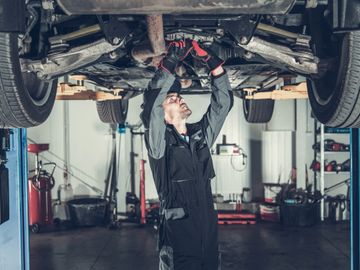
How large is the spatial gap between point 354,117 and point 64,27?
1.59 meters

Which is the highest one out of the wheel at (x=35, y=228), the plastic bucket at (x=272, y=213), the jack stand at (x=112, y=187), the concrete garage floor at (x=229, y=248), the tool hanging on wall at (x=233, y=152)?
the tool hanging on wall at (x=233, y=152)

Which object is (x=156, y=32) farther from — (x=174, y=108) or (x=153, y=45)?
(x=174, y=108)

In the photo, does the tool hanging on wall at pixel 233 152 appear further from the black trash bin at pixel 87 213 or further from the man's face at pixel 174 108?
the man's face at pixel 174 108

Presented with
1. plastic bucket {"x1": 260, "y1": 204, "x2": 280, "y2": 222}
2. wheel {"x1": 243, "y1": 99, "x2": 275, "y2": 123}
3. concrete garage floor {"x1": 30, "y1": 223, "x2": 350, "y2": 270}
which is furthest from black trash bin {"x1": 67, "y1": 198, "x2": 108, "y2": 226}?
wheel {"x1": 243, "y1": 99, "x2": 275, "y2": 123}

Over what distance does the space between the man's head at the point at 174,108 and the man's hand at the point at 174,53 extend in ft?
0.93

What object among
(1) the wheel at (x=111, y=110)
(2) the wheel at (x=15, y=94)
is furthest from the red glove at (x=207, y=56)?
(1) the wheel at (x=111, y=110)

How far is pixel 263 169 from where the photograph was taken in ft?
23.2

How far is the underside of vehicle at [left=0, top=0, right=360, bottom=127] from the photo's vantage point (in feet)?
5.05

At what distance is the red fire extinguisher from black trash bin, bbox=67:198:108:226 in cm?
36

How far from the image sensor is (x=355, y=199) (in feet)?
9.59

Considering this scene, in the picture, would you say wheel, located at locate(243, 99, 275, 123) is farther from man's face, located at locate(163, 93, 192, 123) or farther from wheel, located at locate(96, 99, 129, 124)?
man's face, located at locate(163, 93, 192, 123)

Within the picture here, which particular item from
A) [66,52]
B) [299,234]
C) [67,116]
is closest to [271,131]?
[299,234]

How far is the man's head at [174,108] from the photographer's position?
2.30 meters

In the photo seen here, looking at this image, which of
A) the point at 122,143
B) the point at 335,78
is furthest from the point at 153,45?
the point at 122,143
